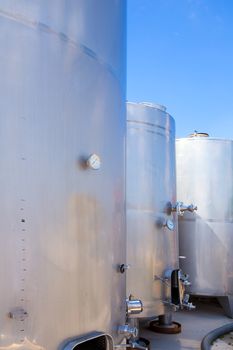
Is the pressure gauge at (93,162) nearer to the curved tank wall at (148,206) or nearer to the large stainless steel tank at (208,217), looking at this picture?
the curved tank wall at (148,206)

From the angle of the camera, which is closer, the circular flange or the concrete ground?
the concrete ground

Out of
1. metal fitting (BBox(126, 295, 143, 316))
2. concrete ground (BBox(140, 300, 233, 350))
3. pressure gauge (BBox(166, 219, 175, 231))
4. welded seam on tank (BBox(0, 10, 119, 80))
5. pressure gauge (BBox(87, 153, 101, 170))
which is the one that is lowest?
concrete ground (BBox(140, 300, 233, 350))

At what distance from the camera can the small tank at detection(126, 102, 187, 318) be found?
5.88m

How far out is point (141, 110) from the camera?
6176mm

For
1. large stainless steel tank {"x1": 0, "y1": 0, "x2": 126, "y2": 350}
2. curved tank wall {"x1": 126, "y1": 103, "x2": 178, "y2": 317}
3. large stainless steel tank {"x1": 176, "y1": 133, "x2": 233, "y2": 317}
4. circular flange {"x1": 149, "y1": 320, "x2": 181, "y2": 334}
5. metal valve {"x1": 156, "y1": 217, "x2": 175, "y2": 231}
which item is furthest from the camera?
large stainless steel tank {"x1": 176, "y1": 133, "x2": 233, "y2": 317}

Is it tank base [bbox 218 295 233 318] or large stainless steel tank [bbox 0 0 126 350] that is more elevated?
large stainless steel tank [bbox 0 0 126 350]

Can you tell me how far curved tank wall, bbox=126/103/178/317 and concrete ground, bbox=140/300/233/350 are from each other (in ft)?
1.88

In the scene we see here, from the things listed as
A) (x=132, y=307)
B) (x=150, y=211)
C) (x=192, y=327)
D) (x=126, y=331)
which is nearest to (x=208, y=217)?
(x=192, y=327)

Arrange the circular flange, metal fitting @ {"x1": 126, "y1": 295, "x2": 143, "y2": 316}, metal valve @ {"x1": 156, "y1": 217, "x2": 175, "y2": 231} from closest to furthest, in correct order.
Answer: metal fitting @ {"x1": 126, "y1": 295, "x2": 143, "y2": 316}
metal valve @ {"x1": 156, "y1": 217, "x2": 175, "y2": 231}
the circular flange

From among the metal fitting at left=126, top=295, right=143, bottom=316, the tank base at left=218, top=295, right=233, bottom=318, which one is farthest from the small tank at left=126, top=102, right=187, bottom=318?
the tank base at left=218, top=295, right=233, bottom=318

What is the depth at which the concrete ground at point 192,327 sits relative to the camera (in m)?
6.21

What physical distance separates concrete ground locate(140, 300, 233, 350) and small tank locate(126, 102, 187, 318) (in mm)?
572

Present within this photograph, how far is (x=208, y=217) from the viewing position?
8344 millimetres

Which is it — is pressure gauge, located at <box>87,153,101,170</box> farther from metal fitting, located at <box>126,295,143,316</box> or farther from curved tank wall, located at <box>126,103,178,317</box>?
curved tank wall, located at <box>126,103,178,317</box>
